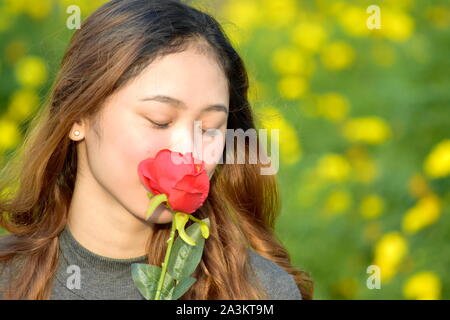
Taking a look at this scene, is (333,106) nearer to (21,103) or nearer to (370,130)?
(370,130)

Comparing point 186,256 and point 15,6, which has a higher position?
point 15,6

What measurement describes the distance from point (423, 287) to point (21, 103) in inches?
66.6

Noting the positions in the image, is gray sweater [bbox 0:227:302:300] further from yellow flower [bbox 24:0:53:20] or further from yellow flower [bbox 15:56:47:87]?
yellow flower [bbox 24:0:53:20]

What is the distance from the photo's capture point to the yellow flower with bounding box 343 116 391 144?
9.52ft

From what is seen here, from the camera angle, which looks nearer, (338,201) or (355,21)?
(338,201)

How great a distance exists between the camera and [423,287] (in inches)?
102

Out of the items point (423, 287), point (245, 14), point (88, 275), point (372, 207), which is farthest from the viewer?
point (245, 14)

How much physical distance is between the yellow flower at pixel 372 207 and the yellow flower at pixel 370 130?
201 millimetres

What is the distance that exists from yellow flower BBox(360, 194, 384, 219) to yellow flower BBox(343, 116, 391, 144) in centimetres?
20

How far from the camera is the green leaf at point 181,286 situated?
57.4 inches

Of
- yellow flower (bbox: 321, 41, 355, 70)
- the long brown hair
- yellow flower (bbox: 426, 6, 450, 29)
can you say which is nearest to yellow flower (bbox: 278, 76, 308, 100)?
yellow flower (bbox: 321, 41, 355, 70)

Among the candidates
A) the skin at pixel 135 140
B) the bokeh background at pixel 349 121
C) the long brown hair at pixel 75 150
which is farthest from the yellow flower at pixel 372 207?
the skin at pixel 135 140

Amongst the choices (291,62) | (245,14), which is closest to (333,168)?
(291,62)

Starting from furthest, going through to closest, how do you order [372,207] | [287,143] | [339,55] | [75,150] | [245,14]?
1. [245,14]
2. [339,55]
3. [287,143]
4. [372,207]
5. [75,150]
